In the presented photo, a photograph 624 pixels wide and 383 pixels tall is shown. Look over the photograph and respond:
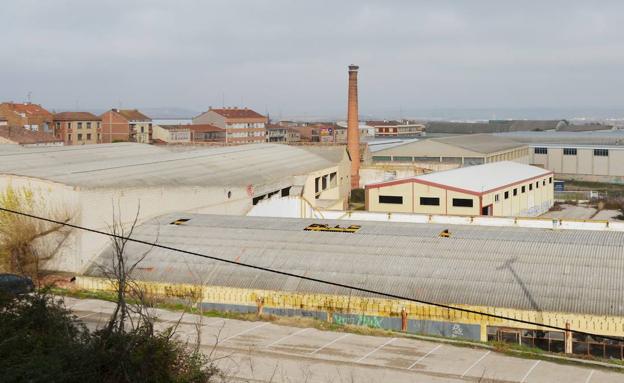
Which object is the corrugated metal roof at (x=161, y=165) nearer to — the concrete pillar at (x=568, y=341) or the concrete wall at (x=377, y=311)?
the concrete wall at (x=377, y=311)

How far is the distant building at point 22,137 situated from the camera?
60675 mm

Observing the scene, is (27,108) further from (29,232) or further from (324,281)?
(324,281)

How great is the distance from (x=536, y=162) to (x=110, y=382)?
73.4 metres

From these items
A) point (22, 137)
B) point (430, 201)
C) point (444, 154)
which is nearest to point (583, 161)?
point (444, 154)

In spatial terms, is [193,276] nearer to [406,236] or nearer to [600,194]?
[406,236]

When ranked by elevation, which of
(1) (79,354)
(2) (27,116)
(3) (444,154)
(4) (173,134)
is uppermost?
(2) (27,116)

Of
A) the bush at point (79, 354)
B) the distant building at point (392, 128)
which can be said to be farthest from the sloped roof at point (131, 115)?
the bush at point (79, 354)

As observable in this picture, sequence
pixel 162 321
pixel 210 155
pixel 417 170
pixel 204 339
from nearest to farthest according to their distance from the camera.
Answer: pixel 204 339, pixel 162 321, pixel 210 155, pixel 417 170

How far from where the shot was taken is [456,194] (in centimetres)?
4319

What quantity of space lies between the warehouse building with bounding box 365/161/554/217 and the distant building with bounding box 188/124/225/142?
56.2m

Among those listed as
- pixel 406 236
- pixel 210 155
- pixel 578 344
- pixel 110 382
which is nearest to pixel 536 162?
pixel 210 155

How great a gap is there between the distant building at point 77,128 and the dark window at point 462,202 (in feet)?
189

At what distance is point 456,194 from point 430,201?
65.0 inches

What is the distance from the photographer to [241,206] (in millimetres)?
36812
